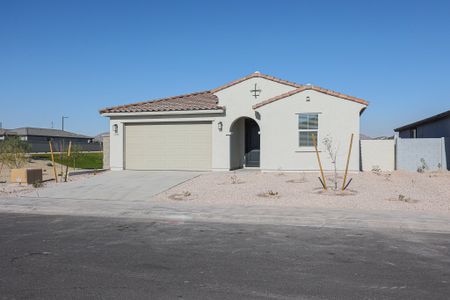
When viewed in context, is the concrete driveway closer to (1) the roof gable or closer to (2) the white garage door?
(2) the white garage door

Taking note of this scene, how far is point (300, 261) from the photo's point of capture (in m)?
6.37

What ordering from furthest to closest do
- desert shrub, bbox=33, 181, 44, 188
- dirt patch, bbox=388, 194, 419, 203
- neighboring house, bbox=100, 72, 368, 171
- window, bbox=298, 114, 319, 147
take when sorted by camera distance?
window, bbox=298, 114, 319, 147 < neighboring house, bbox=100, 72, 368, 171 < desert shrub, bbox=33, 181, 44, 188 < dirt patch, bbox=388, 194, 419, 203

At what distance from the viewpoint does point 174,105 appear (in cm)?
2152

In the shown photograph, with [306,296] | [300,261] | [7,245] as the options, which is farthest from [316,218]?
[7,245]

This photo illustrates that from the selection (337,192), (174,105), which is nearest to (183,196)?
(337,192)

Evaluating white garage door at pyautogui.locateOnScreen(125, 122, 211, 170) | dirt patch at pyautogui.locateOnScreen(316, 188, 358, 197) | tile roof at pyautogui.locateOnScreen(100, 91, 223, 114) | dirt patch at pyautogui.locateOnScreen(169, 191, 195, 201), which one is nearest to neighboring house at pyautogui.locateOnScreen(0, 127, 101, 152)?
tile roof at pyautogui.locateOnScreen(100, 91, 223, 114)

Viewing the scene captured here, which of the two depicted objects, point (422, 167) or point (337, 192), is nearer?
point (337, 192)

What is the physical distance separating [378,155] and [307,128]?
428 centimetres

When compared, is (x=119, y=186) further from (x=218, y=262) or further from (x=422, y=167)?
(x=422, y=167)

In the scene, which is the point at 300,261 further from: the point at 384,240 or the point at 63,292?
the point at 63,292

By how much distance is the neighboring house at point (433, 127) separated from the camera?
2329 centimetres

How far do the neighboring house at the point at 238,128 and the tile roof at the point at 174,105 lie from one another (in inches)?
1.9

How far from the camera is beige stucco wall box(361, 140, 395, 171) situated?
2003cm

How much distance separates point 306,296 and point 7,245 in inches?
214
